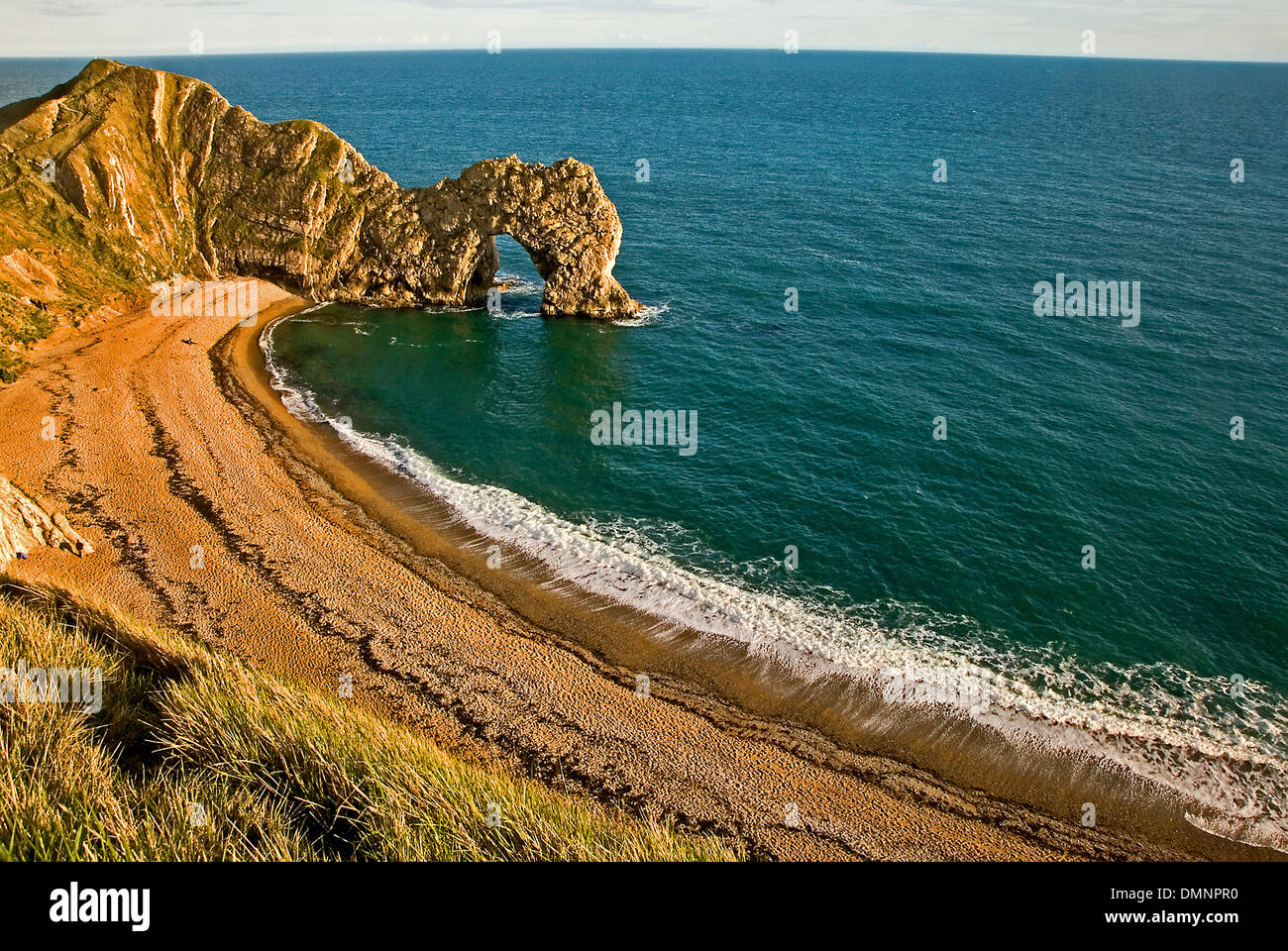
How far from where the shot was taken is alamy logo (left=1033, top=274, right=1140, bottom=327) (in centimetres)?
6869

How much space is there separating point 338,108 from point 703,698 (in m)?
211

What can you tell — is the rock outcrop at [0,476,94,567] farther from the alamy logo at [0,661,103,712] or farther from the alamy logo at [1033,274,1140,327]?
the alamy logo at [1033,274,1140,327]

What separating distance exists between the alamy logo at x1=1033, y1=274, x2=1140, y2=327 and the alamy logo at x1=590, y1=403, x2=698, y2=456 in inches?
1413

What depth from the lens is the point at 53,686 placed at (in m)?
20.8

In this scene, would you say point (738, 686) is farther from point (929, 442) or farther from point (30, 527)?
point (30, 527)

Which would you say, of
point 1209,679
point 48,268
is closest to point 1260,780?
point 1209,679

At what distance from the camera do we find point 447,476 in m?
48.0

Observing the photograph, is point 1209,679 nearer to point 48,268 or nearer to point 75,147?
point 48,268

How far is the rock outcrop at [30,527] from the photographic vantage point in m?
35.4

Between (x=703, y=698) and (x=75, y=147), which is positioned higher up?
(x=75, y=147)

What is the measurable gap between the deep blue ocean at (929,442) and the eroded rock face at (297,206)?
4273mm
